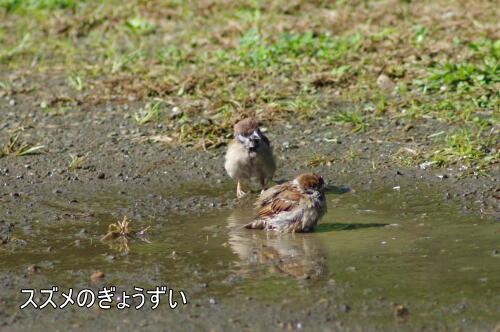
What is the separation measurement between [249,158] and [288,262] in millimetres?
2530

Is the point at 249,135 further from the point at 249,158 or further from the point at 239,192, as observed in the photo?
the point at 239,192

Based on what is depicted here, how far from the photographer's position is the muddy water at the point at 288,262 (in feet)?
20.1

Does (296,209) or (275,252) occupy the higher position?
(296,209)

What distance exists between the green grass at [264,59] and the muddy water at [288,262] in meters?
1.98

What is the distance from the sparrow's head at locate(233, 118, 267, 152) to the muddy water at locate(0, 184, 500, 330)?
580mm

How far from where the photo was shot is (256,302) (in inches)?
249

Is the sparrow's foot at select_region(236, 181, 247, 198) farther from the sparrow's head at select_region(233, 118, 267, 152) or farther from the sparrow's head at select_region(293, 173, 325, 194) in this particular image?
the sparrow's head at select_region(293, 173, 325, 194)

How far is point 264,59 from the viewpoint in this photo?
13.8 meters

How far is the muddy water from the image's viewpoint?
6125 mm

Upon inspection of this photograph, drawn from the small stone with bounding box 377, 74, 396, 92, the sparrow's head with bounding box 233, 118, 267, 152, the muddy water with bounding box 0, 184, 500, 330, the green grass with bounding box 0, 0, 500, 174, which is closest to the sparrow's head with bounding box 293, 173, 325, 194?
the muddy water with bounding box 0, 184, 500, 330

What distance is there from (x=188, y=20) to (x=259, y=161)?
729cm

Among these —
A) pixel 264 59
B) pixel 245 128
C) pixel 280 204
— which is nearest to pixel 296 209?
pixel 280 204

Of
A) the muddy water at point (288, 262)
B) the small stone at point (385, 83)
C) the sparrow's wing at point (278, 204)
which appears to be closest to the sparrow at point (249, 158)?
the muddy water at point (288, 262)

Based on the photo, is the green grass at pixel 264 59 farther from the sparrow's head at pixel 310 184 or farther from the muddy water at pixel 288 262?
the sparrow's head at pixel 310 184
